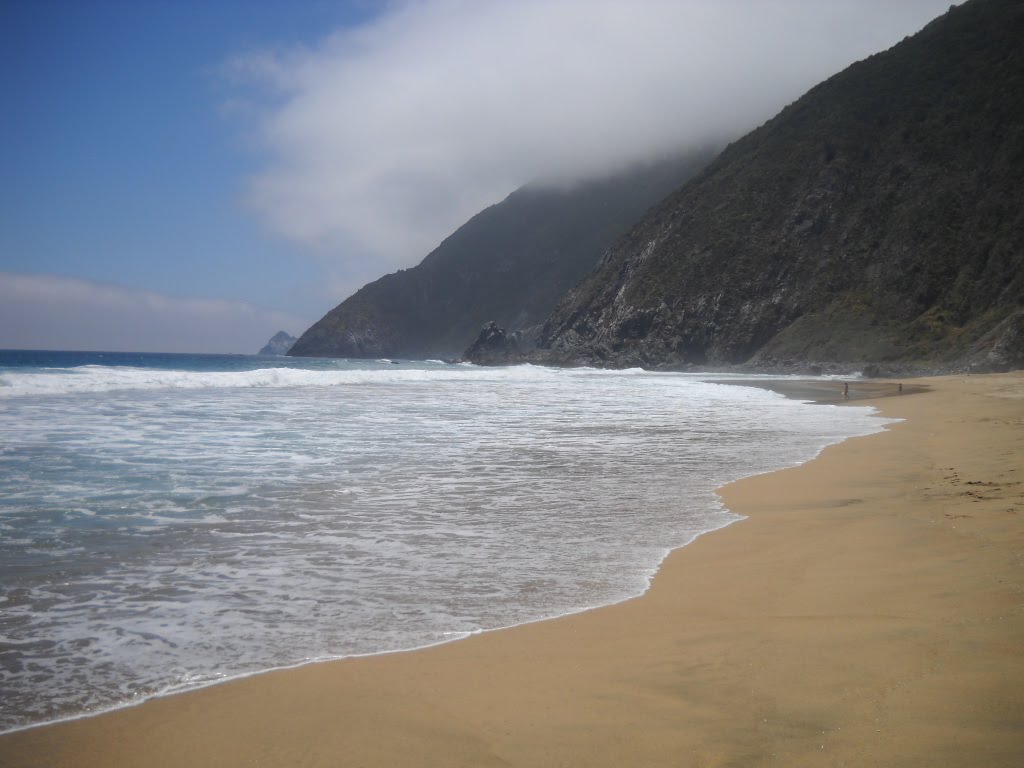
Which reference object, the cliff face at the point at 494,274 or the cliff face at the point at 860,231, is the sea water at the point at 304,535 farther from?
the cliff face at the point at 494,274

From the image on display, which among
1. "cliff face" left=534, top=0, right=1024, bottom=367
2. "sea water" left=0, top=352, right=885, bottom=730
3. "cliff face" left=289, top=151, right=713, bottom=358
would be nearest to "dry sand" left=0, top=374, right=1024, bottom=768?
"sea water" left=0, top=352, right=885, bottom=730

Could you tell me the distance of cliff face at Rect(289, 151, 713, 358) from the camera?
493 feet

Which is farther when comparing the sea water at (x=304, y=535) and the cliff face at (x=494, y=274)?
the cliff face at (x=494, y=274)

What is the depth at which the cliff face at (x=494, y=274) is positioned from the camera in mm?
150250

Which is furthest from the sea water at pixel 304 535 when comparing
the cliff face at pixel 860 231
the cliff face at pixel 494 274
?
the cliff face at pixel 494 274

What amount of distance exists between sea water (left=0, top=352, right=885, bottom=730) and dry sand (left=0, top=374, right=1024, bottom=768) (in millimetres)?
288

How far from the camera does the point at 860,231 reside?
67312 millimetres

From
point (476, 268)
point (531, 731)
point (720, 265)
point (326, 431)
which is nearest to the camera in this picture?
point (531, 731)

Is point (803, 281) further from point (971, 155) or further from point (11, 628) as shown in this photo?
point (11, 628)

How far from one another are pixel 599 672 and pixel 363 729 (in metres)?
1.03

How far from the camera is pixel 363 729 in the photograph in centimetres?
258

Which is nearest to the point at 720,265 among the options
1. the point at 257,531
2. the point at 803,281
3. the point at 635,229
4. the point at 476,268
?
the point at 803,281

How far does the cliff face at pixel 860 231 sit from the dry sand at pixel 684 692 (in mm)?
47435

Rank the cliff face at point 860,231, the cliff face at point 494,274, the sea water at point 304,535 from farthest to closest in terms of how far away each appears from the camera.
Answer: the cliff face at point 494,274
the cliff face at point 860,231
the sea water at point 304,535
